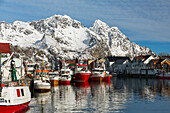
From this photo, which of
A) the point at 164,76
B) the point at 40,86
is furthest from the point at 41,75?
the point at 164,76

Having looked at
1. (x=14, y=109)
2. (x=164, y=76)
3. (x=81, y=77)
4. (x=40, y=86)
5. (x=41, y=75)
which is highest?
(x=41, y=75)

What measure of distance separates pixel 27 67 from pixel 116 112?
89906 mm

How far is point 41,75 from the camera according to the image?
225 ft

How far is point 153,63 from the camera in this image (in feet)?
512

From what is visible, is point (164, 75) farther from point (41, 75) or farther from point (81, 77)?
point (41, 75)

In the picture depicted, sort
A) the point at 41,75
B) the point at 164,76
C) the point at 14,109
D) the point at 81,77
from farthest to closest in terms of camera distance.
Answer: the point at 164,76 < the point at 81,77 < the point at 41,75 < the point at 14,109

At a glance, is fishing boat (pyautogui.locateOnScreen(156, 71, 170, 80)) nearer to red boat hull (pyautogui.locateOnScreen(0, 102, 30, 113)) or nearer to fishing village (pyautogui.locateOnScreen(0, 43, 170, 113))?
fishing village (pyautogui.locateOnScreen(0, 43, 170, 113))

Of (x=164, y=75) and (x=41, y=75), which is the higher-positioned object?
(x=41, y=75)

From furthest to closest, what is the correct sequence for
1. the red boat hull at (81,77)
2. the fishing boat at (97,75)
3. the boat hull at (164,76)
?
the boat hull at (164,76) < the fishing boat at (97,75) < the red boat hull at (81,77)

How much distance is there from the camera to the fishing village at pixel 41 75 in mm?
33000

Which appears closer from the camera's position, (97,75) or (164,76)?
(97,75)

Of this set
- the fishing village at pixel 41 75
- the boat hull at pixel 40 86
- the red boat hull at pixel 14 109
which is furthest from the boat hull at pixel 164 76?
the red boat hull at pixel 14 109

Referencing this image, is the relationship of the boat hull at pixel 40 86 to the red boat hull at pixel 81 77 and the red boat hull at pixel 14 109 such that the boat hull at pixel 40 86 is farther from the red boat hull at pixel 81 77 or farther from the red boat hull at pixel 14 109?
the red boat hull at pixel 81 77

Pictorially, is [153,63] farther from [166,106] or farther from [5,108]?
[5,108]
